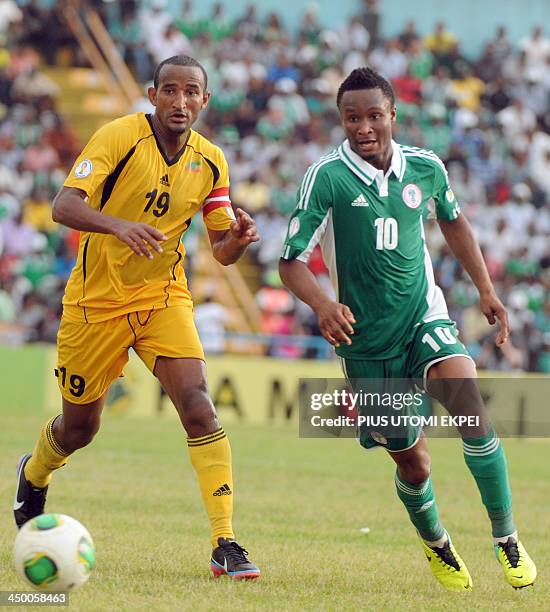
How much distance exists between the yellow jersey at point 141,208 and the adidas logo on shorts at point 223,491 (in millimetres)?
1121

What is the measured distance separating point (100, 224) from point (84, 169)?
0.49m

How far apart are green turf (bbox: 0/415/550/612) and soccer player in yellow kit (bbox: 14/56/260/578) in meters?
0.61

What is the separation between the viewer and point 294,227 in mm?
6926

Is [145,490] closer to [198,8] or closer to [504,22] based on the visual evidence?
[198,8]

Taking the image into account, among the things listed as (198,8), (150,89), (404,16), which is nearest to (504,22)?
(404,16)

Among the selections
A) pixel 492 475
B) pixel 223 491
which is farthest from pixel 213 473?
pixel 492 475

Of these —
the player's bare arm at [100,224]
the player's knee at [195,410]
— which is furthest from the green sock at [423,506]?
the player's bare arm at [100,224]

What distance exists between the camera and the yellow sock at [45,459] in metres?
7.79

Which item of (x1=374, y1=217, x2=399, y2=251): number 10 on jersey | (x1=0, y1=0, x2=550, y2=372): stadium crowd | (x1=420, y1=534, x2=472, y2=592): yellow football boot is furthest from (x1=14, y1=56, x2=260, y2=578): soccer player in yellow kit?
(x1=0, y1=0, x2=550, y2=372): stadium crowd

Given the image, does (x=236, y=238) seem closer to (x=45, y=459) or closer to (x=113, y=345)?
(x=113, y=345)

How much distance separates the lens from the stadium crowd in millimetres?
20938

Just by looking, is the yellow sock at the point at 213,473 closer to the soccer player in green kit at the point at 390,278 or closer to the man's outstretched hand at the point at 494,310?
the soccer player in green kit at the point at 390,278

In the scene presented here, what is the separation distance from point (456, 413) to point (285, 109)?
18453mm

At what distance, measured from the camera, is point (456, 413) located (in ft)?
22.2
